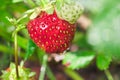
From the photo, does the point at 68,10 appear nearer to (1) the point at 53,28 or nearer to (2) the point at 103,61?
(1) the point at 53,28

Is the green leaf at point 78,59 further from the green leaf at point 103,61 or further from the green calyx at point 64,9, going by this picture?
the green calyx at point 64,9

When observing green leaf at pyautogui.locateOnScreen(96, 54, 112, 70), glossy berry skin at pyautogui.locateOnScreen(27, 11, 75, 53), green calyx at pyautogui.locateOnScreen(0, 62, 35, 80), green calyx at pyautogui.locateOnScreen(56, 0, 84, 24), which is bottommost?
green leaf at pyautogui.locateOnScreen(96, 54, 112, 70)

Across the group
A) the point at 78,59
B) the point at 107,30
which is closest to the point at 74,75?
the point at 78,59

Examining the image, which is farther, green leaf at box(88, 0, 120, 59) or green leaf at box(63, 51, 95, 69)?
green leaf at box(63, 51, 95, 69)

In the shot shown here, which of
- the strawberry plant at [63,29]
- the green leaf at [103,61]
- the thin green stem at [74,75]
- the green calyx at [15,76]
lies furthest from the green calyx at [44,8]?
the thin green stem at [74,75]

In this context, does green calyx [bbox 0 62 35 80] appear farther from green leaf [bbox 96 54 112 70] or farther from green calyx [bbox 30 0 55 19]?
green leaf [bbox 96 54 112 70]

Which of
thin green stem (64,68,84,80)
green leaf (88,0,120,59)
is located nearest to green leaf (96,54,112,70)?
thin green stem (64,68,84,80)
